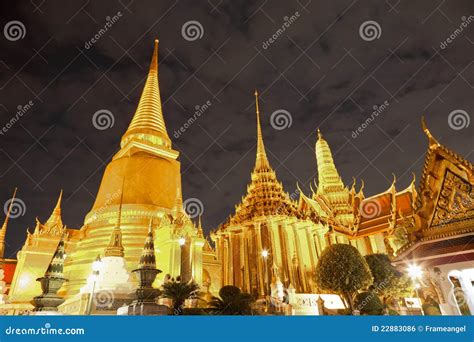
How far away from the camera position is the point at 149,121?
29859 mm

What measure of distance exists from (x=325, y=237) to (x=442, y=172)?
2459 cm

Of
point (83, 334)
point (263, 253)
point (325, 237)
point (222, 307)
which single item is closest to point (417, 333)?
point (83, 334)

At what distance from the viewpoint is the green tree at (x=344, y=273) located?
48.6 feet

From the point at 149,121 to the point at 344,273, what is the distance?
73.4 ft

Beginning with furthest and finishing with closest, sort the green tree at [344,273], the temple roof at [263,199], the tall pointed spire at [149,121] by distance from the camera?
the tall pointed spire at [149,121] → the temple roof at [263,199] → the green tree at [344,273]

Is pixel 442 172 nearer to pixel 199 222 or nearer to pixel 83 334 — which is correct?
pixel 83 334

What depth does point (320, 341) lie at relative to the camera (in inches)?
190

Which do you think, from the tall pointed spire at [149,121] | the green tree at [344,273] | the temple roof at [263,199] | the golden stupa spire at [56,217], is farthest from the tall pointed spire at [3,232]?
the green tree at [344,273]

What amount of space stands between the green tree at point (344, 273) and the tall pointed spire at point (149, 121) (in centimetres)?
1862

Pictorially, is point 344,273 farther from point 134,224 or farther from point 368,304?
point 134,224

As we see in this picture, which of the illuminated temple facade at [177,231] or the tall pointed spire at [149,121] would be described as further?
the tall pointed spire at [149,121]

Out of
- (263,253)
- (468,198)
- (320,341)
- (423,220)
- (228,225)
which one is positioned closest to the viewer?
(320,341)

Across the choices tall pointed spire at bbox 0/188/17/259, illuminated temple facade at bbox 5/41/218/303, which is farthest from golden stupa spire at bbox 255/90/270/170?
tall pointed spire at bbox 0/188/17/259

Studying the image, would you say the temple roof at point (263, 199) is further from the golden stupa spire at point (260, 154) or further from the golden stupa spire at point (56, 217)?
the golden stupa spire at point (56, 217)
